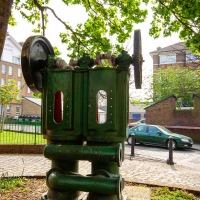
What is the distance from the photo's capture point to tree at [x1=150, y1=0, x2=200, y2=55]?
6886 millimetres

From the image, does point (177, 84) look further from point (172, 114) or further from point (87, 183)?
point (87, 183)

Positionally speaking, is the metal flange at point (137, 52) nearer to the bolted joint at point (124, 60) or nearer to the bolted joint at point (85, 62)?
the bolted joint at point (124, 60)

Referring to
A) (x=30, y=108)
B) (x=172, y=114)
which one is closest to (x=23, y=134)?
(x=172, y=114)

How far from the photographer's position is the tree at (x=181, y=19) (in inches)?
271

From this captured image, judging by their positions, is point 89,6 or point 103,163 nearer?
point 103,163

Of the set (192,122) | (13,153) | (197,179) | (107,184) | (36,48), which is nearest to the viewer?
(107,184)

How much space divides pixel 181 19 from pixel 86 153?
588cm

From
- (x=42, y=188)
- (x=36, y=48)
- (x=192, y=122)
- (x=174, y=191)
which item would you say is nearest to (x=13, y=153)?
(x=42, y=188)

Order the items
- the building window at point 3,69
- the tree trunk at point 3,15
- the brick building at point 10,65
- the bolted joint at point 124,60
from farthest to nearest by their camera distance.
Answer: the building window at point 3,69
the brick building at point 10,65
the tree trunk at point 3,15
the bolted joint at point 124,60

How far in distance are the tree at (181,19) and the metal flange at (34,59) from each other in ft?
14.8

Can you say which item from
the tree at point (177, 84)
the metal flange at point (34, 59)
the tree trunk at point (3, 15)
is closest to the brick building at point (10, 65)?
the tree at point (177, 84)

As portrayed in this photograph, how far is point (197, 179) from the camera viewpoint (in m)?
7.79

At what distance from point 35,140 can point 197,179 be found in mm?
6770

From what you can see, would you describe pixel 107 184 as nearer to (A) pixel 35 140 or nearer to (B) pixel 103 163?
(B) pixel 103 163
